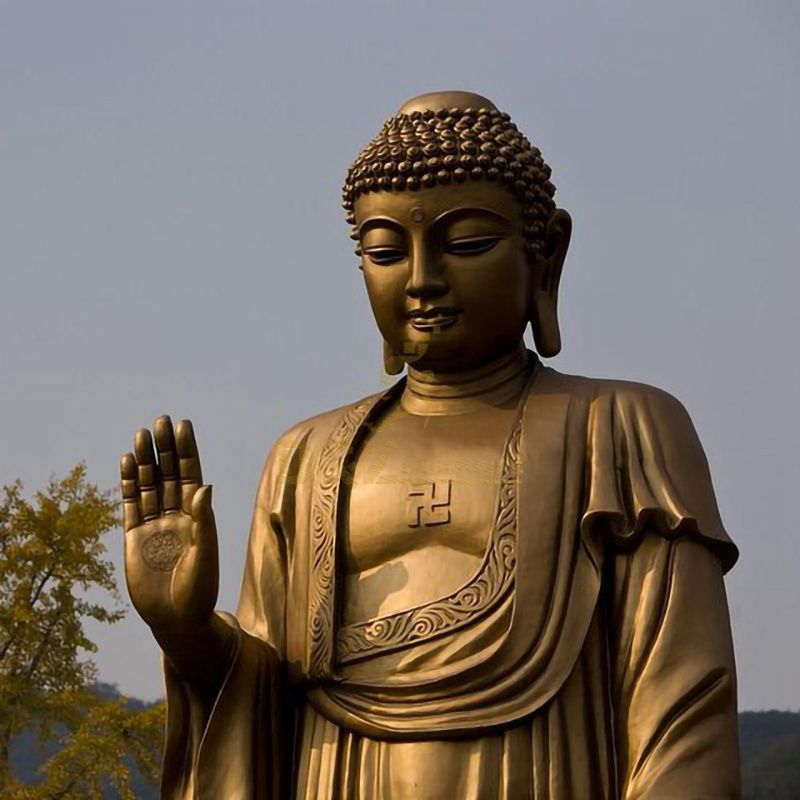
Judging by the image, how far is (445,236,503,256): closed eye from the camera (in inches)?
276

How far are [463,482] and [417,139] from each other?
117 centimetres

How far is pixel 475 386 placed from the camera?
23.8 feet

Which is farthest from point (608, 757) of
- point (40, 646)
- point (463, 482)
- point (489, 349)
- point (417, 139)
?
point (40, 646)

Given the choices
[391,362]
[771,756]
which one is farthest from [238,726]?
[771,756]

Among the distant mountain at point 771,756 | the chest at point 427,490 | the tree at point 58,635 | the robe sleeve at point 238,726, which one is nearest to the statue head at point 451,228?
the chest at point 427,490

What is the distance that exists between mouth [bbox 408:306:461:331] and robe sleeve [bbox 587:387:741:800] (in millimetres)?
574

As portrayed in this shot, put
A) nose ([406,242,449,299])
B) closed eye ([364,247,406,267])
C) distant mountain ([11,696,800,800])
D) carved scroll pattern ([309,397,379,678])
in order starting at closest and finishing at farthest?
1. carved scroll pattern ([309,397,379,678])
2. nose ([406,242,449,299])
3. closed eye ([364,247,406,267])
4. distant mountain ([11,696,800,800])

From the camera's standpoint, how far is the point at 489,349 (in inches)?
283

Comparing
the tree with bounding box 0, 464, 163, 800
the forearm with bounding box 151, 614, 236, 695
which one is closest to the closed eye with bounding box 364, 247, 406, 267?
the forearm with bounding box 151, 614, 236, 695

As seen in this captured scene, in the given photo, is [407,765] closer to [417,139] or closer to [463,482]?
[463,482]

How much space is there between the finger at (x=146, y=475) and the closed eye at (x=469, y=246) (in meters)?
1.19

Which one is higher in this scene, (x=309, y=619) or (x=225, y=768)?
(x=309, y=619)

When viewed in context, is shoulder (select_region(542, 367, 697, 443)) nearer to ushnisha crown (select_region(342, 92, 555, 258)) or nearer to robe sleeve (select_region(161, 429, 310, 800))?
ushnisha crown (select_region(342, 92, 555, 258))

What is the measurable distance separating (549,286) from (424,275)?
22.4 inches
